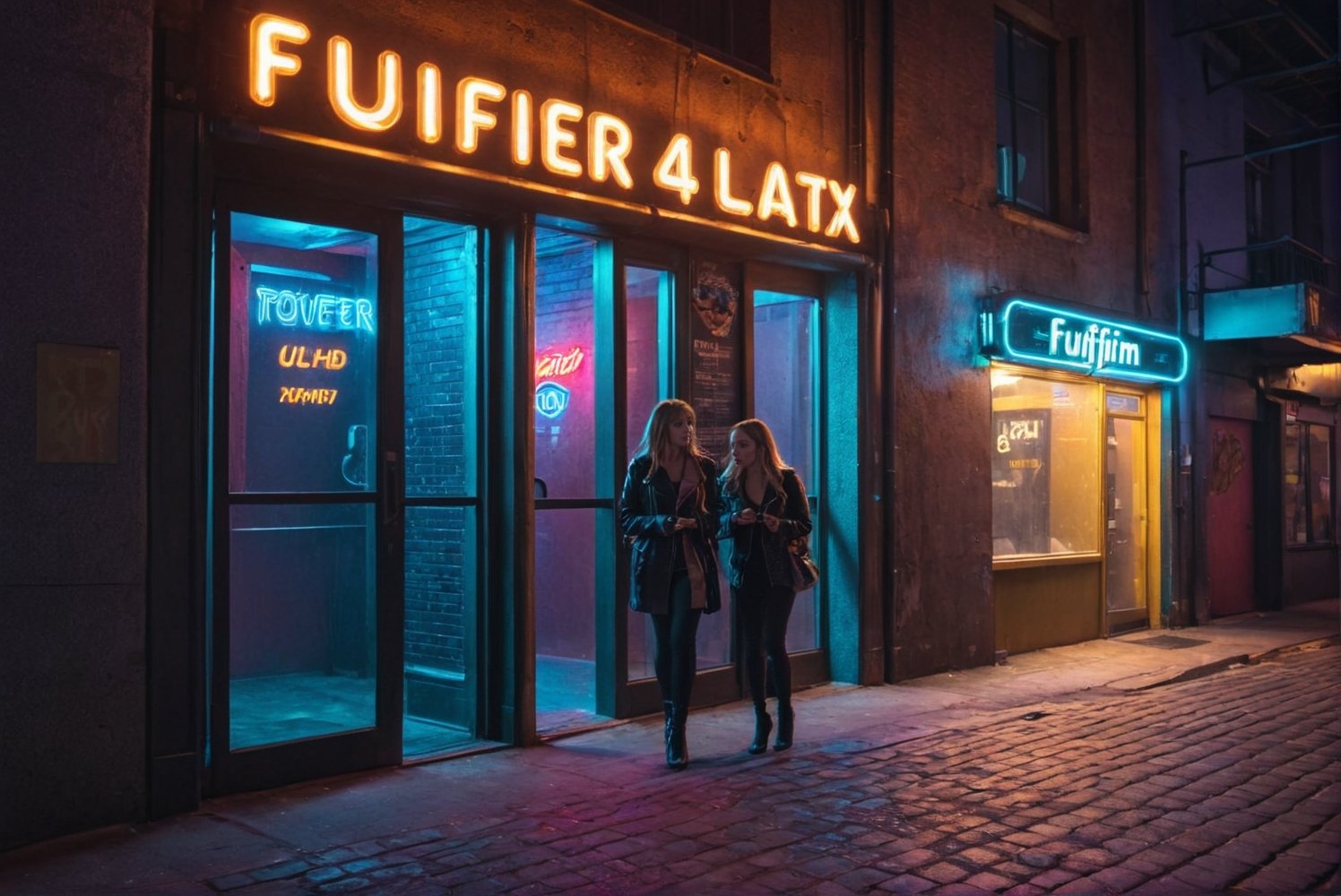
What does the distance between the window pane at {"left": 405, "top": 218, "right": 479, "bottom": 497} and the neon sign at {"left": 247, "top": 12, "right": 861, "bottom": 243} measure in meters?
0.72

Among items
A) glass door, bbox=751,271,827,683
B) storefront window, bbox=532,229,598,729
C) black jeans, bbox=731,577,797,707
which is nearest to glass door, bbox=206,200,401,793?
storefront window, bbox=532,229,598,729

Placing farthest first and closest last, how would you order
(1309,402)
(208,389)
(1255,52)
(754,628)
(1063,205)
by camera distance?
(1309,402) → (1255,52) → (1063,205) → (754,628) → (208,389)

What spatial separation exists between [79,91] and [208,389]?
1.45 m

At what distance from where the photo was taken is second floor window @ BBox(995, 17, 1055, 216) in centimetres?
1193

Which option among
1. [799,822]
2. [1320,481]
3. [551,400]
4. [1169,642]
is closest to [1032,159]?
[1169,642]

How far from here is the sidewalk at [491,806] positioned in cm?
477

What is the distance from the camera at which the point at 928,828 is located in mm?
5449

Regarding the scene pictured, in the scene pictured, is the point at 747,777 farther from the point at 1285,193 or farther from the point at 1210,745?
the point at 1285,193

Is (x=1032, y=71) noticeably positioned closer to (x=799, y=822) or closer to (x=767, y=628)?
(x=767, y=628)

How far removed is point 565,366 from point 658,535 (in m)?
2.49

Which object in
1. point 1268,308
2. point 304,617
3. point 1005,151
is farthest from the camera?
point 1268,308

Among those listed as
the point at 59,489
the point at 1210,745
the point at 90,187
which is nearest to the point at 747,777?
the point at 1210,745

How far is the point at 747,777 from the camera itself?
20.9ft

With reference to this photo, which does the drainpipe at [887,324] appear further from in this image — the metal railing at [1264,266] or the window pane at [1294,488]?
the window pane at [1294,488]
